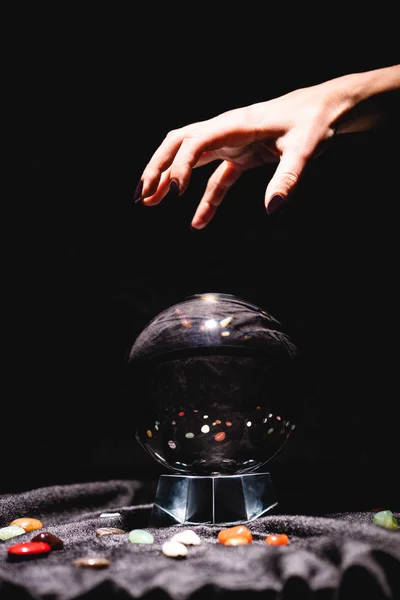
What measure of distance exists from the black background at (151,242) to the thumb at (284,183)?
46cm

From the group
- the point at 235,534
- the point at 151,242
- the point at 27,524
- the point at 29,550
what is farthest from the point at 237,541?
the point at 151,242

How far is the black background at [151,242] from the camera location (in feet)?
4.03

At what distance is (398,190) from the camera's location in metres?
1.24

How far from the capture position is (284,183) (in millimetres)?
772

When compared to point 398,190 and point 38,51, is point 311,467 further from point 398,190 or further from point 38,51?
point 38,51

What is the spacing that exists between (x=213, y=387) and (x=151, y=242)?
650 millimetres

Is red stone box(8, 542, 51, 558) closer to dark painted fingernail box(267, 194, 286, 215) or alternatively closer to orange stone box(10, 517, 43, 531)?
orange stone box(10, 517, 43, 531)

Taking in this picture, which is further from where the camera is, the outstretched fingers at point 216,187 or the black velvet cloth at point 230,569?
the outstretched fingers at point 216,187

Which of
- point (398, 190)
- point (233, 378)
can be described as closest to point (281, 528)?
point (233, 378)

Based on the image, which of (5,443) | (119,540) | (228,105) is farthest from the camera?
(228,105)

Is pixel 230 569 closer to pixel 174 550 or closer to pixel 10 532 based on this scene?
pixel 174 550

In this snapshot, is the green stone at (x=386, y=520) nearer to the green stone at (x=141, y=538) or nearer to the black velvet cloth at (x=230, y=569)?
the black velvet cloth at (x=230, y=569)

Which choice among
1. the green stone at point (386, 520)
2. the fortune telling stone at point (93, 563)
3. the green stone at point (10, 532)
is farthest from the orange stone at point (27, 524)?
the green stone at point (386, 520)

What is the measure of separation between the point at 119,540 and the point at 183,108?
975 mm
